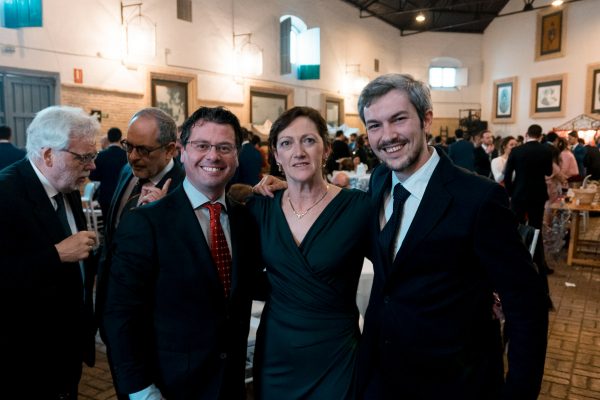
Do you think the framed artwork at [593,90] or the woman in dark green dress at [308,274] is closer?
the woman in dark green dress at [308,274]

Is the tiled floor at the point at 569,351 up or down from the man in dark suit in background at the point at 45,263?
down

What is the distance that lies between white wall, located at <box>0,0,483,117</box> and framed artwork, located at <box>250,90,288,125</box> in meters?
0.43

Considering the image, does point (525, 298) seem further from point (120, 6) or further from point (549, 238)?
point (120, 6)

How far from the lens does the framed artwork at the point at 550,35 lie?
18.3m

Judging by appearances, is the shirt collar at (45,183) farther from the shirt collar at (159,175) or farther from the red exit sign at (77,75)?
the red exit sign at (77,75)

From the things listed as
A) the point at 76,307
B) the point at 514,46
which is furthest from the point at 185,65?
the point at 514,46

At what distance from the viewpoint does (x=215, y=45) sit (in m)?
12.5

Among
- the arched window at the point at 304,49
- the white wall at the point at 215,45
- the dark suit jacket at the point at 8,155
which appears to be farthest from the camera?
the arched window at the point at 304,49

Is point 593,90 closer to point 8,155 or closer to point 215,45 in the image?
point 215,45

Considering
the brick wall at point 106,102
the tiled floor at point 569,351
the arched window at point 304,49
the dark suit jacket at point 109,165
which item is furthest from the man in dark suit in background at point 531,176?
the arched window at point 304,49

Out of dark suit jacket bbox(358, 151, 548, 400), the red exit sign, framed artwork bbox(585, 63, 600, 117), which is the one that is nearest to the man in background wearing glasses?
dark suit jacket bbox(358, 151, 548, 400)

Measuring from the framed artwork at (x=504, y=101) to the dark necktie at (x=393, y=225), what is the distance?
68.9ft

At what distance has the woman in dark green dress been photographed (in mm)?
1828

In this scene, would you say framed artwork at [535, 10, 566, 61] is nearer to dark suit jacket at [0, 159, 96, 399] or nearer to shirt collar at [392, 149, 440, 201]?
shirt collar at [392, 149, 440, 201]
